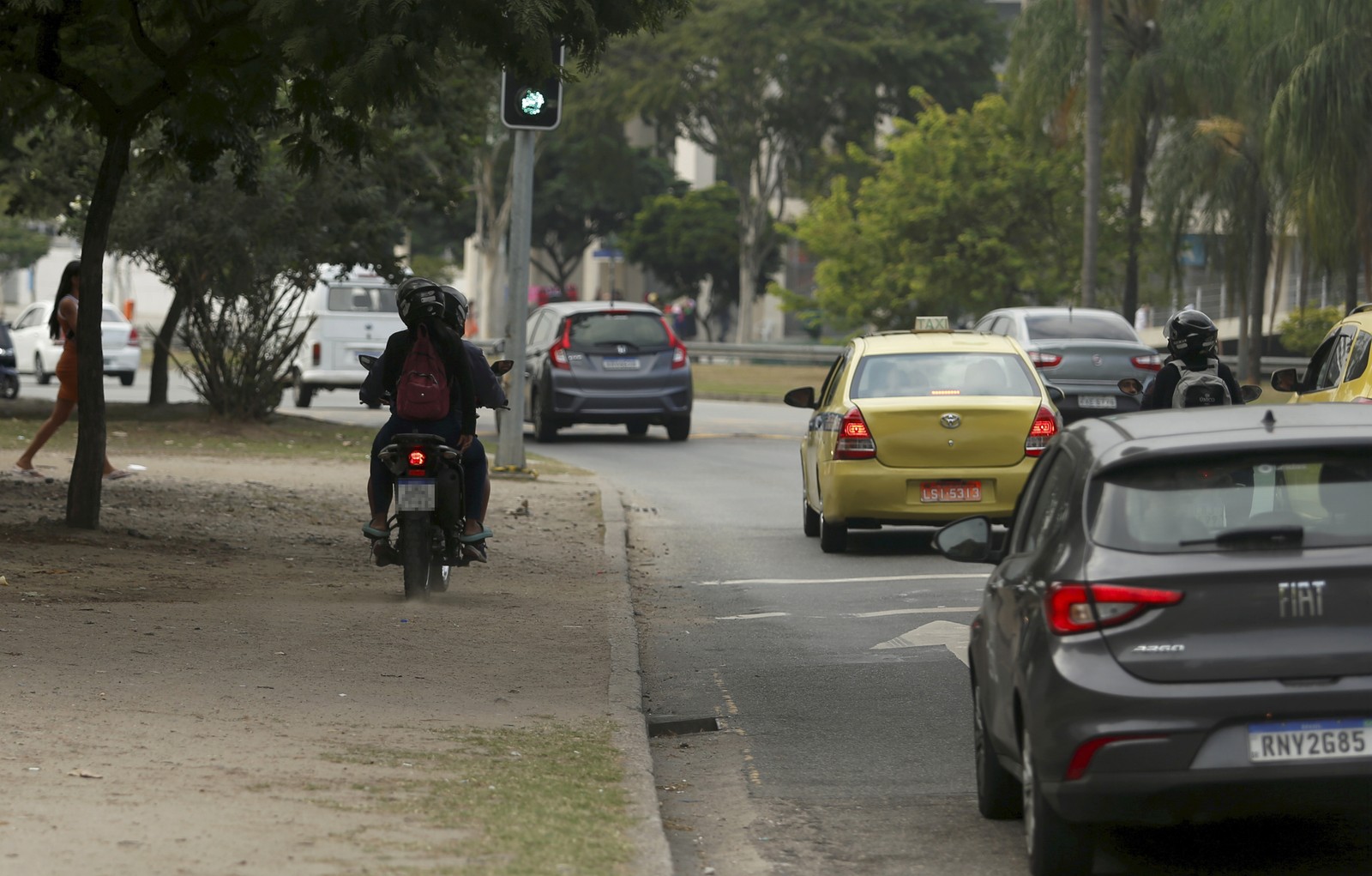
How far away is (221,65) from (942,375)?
5.30 m

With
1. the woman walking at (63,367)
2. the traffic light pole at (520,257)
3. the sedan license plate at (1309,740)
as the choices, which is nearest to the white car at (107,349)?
the traffic light pole at (520,257)

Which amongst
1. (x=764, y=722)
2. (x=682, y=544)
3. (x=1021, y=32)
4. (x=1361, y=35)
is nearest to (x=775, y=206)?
(x=1021, y=32)

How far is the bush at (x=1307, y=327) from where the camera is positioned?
158ft

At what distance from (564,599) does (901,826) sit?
5.27 m

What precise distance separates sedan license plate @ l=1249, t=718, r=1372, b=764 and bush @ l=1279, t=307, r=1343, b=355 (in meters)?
43.6

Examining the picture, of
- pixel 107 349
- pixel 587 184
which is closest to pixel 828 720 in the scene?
pixel 107 349

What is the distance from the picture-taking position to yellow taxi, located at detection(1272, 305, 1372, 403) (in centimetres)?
1392

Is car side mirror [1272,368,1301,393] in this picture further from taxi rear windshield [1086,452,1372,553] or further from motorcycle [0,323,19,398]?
motorcycle [0,323,19,398]

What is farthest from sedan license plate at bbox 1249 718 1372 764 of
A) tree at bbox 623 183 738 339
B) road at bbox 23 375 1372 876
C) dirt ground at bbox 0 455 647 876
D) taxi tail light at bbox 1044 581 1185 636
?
tree at bbox 623 183 738 339

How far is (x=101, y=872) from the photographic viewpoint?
18.4ft

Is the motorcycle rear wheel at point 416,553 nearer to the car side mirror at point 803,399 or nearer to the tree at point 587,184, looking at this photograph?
the car side mirror at point 803,399

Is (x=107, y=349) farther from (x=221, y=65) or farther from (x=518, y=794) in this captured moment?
(x=518, y=794)

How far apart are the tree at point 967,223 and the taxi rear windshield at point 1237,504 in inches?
1700

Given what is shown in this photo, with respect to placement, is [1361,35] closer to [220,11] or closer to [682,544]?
[682,544]
